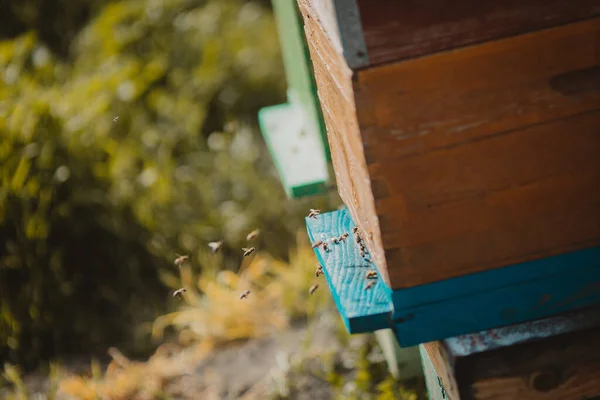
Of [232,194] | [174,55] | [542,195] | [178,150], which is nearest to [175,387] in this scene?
[232,194]

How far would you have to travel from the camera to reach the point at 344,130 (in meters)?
1.55

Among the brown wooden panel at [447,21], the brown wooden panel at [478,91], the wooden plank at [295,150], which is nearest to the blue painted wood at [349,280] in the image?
the brown wooden panel at [478,91]

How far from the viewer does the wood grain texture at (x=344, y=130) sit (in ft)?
4.68

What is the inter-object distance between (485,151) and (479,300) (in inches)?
12.9

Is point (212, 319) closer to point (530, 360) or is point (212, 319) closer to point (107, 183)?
point (107, 183)

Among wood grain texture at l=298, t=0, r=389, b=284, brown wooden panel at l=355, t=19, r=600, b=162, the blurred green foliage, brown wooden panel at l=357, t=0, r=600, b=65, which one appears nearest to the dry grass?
the blurred green foliage

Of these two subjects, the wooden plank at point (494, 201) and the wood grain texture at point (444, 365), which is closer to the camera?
the wooden plank at point (494, 201)

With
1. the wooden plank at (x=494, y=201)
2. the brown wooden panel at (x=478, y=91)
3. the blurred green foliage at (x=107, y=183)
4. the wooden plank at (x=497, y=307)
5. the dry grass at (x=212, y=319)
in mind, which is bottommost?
the dry grass at (x=212, y=319)

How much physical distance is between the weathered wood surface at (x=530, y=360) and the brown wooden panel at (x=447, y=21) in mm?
656

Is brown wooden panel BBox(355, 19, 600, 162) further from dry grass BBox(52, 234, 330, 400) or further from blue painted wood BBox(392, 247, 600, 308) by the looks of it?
dry grass BBox(52, 234, 330, 400)

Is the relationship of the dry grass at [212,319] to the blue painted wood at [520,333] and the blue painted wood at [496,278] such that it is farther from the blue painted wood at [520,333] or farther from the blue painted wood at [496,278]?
the blue painted wood at [496,278]

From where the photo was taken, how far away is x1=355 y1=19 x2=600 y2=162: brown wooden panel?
4.49ft

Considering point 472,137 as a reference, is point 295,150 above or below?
below

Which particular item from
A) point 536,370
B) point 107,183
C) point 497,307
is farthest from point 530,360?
point 107,183
